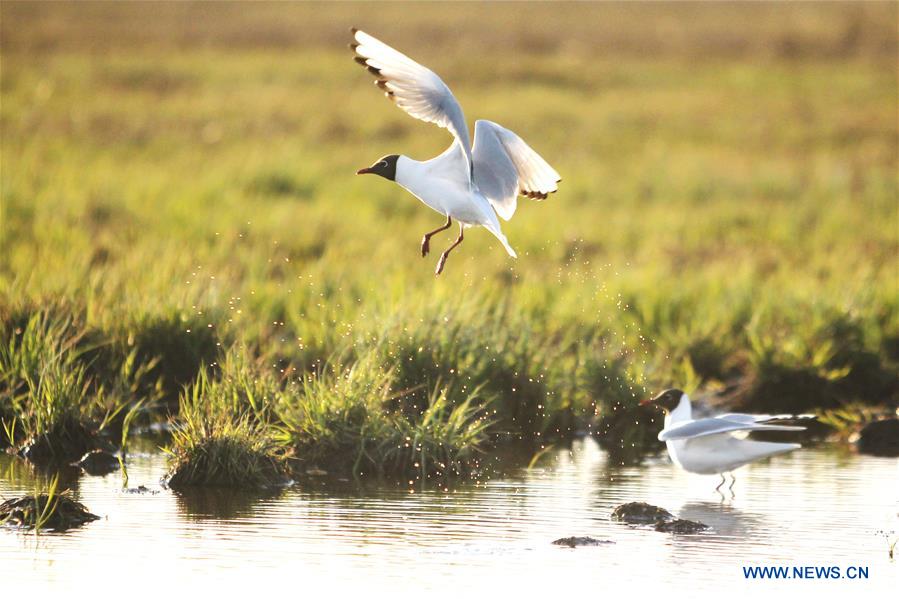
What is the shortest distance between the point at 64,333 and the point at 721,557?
4.92 metres

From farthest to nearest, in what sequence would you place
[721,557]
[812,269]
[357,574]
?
[812,269] → [721,557] → [357,574]

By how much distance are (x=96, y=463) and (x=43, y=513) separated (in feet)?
4.90

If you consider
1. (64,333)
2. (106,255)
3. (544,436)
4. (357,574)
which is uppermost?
(106,255)

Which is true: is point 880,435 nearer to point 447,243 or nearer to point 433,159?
point 433,159

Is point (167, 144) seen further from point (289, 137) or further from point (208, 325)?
point (208, 325)

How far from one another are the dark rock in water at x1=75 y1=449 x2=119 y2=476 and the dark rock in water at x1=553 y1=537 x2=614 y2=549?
2.83m

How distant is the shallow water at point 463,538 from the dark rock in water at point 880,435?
42.9 inches

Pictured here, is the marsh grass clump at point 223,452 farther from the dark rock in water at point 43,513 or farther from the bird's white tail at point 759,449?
the bird's white tail at point 759,449

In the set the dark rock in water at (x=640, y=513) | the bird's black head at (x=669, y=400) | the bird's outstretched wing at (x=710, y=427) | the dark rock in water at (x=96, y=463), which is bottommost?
the dark rock in water at (x=640, y=513)

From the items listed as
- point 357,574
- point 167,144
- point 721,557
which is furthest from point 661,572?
point 167,144

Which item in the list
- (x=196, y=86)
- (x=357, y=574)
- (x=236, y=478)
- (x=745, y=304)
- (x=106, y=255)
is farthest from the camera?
(x=196, y=86)

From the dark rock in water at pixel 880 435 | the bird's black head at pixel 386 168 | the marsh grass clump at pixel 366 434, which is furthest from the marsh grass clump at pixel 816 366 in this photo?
the bird's black head at pixel 386 168

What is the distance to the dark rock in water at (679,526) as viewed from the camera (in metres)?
7.53

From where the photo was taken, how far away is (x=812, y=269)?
1502cm
